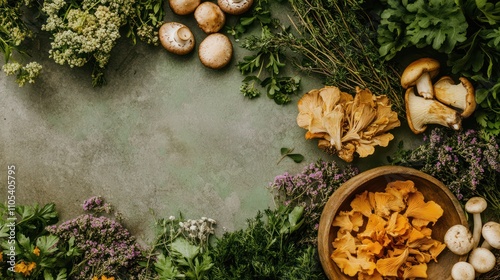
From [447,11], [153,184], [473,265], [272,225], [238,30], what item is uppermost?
[238,30]

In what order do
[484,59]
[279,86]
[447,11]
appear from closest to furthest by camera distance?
1. [447,11]
2. [484,59]
3. [279,86]

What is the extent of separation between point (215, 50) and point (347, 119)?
773 mm

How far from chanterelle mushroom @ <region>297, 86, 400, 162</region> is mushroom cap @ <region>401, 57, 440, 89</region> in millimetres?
140

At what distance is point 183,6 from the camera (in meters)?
2.74

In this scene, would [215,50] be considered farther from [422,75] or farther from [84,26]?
[422,75]

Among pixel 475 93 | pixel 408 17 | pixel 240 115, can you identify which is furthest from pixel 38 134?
pixel 475 93

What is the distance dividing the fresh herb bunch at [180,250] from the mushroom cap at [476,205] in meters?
1.31

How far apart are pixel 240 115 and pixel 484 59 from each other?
49.6 inches

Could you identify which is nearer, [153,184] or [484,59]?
[484,59]

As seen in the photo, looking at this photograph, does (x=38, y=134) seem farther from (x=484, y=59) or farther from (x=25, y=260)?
(x=484, y=59)

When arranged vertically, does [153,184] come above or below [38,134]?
below

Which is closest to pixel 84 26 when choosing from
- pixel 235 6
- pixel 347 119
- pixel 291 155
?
pixel 235 6

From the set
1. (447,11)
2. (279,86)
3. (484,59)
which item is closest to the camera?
(447,11)

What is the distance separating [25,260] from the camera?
2.65 meters
